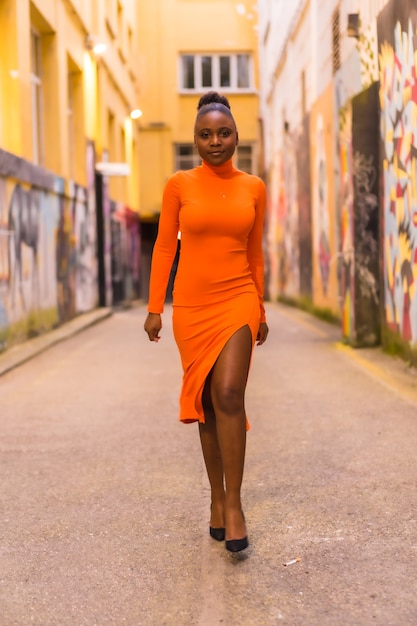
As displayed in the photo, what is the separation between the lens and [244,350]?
343 cm

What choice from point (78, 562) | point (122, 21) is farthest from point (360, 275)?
point (122, 21)

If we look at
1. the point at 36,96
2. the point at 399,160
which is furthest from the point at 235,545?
the point at 36,96

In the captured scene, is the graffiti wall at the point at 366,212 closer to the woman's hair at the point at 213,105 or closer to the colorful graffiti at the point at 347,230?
the colorful graffiti at the point at 347,230

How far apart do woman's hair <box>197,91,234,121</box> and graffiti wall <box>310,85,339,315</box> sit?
10.1 meters

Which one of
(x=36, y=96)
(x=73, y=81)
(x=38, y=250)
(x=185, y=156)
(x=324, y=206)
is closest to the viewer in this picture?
(x=38, y=250)

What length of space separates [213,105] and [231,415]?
1.29m

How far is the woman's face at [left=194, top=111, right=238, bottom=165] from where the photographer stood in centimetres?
343

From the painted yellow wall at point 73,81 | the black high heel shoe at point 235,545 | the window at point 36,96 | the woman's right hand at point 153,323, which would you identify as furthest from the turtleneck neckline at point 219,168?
the window at point 36,96

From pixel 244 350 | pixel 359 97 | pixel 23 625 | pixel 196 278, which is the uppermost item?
pixel 359 97

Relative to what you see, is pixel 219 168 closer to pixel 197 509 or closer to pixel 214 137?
pixel 214 137

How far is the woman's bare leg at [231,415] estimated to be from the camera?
132 inches

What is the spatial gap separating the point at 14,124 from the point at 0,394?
5.07 m

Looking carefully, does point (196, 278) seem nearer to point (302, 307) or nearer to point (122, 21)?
point (302, 307)

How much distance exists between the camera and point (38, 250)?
12.6 meters
